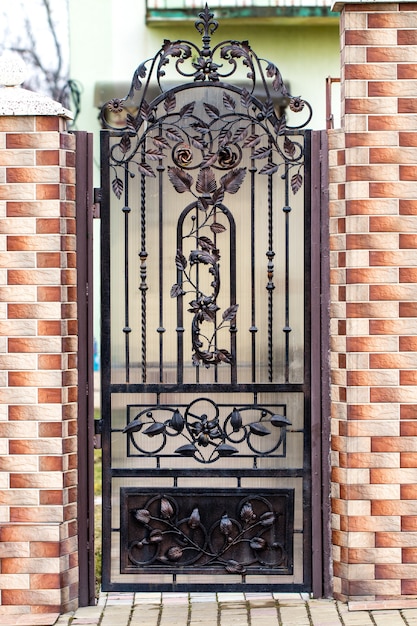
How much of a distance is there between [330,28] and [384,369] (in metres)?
6.87

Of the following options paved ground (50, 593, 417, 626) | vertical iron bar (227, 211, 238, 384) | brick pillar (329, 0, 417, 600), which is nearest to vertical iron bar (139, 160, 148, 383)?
vertical iron bar (227, 211, 238, 384)

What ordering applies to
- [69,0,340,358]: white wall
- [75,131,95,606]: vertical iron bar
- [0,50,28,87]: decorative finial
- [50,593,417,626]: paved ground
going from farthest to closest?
[69,0,340,358]: white wall → [75,131,95,606]: vertical iron bar → [0,50,28,87]: decorative finial → [50,593,417,626]: paved ground

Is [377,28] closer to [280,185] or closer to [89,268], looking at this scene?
[280,185]

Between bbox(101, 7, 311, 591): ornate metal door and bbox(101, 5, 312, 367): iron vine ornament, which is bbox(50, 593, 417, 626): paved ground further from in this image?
bbox(101, 5, 312, 367): iron vine ornament

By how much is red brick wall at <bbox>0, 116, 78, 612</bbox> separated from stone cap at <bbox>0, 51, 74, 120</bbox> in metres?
0.04

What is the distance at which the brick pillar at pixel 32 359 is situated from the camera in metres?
4.70

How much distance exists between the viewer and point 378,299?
4.72 meters

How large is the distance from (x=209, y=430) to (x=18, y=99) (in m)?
1.85

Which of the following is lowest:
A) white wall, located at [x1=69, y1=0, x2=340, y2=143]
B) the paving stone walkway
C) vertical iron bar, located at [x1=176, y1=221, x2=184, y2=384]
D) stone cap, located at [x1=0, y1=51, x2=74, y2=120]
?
the paving stone walkway

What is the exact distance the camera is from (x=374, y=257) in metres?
4.71

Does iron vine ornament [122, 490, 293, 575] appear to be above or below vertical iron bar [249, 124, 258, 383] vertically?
below

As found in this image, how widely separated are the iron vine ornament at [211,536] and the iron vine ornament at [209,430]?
233 mm

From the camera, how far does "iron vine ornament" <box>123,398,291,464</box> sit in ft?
16.0

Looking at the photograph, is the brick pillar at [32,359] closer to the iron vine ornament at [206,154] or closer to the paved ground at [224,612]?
the paved ground at [224,612]
